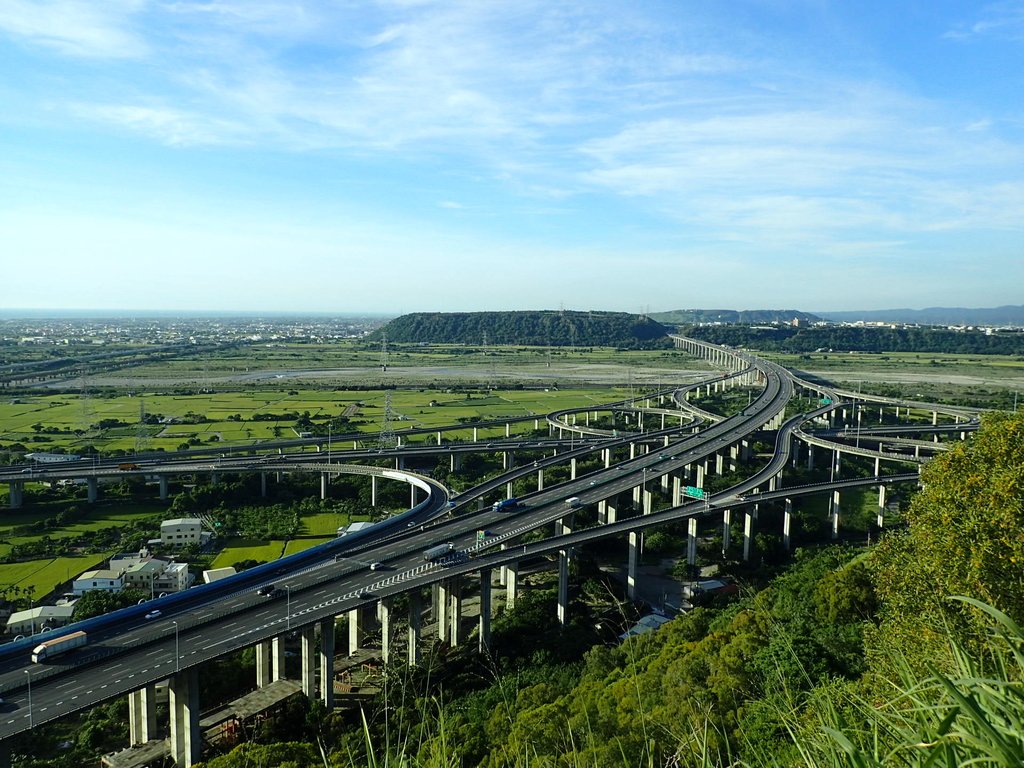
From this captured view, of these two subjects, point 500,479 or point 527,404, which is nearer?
point 500,479

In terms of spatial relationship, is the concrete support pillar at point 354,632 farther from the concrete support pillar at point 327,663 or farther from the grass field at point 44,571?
the grass field at point 44,571

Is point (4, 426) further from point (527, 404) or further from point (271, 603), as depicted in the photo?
point (271, 603)

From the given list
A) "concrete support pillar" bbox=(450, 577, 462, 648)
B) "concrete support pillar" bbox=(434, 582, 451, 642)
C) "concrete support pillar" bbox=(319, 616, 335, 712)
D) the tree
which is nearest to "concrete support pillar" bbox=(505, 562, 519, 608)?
"concrete support pillar" bbox=(450, 577, 462, 648)

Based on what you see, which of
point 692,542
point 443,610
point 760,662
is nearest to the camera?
point 760,662

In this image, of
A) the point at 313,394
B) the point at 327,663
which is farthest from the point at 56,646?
the point at 313,394

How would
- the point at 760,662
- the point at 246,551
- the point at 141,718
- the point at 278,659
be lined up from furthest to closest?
the point at 246,551, the point at 278,659, the point at 141,718, the point at 760,662

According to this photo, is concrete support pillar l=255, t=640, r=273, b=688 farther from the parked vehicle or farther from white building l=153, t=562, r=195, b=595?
white building l=153, t=562, r=195, b=595

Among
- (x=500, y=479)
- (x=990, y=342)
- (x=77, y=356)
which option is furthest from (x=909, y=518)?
(x=990, y=342)

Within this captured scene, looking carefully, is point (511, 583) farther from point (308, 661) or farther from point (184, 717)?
point (184, 717)
